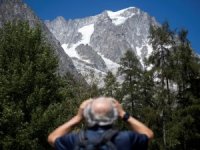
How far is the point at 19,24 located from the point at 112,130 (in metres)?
22.0

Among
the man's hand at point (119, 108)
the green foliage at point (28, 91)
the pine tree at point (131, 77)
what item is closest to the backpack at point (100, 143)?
the man's hand at point (119, 108)

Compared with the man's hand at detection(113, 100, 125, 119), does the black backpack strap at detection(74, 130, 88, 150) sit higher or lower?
lower

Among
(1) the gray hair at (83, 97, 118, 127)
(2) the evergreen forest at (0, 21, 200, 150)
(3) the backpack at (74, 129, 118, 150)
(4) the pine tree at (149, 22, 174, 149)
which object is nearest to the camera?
(3) the backpack at (74, 129, 118, 150)

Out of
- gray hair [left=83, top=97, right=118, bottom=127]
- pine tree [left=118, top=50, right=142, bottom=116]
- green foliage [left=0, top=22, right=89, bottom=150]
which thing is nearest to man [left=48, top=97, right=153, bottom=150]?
gray hair [left=83, top=97, right=118, bottom=127]

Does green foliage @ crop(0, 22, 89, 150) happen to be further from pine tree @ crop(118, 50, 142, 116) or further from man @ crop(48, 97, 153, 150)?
pine tree @ crop(118, 50, 142, 116)

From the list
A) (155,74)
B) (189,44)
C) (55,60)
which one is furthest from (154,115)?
(55,60)

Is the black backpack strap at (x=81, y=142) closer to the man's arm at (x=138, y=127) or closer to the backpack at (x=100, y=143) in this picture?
the backpack at (x=100, y=143)

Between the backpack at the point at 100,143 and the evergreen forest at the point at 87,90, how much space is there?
16.7 m

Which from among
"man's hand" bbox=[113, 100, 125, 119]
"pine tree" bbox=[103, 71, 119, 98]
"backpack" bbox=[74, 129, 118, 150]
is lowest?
"backpack" bbox=[74, 129, 118, 150]

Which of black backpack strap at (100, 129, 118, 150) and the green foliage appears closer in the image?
black backpack strap at (100, 129, 118, 150)

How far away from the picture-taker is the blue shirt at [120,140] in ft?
14.1

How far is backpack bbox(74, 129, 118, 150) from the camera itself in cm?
422

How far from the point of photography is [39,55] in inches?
910

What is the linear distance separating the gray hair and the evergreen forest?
16592mm
